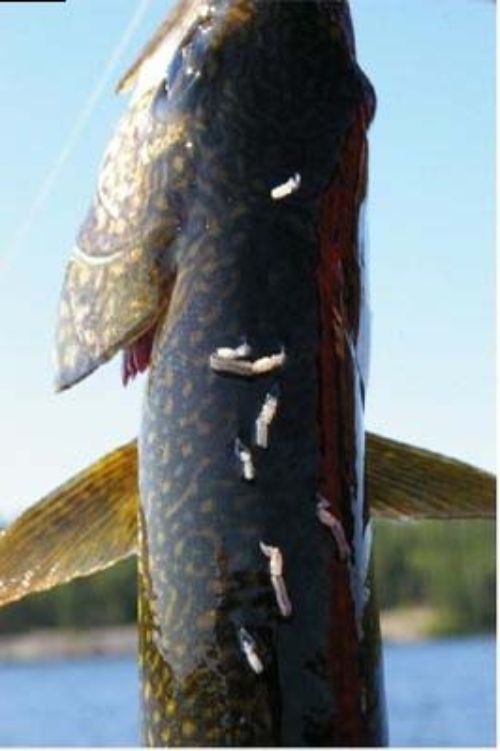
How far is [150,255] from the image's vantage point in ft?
9.78

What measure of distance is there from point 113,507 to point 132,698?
31555mm

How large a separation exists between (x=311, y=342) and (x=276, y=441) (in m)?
0.18

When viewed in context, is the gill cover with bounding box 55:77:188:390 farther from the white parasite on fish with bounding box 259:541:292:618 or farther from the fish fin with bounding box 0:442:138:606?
the white parasite on fish with bounding box 259:541:292:618

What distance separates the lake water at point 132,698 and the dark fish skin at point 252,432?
1208 centimetres

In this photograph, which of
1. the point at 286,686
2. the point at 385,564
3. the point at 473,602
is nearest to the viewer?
the point at 286,686

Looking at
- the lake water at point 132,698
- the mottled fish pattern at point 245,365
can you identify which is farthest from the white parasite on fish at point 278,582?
the lake water at point 132,698

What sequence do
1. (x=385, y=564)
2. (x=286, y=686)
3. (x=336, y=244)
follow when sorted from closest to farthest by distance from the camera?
(x=286, y=686)
(x=336, y=244)
(x=385, y=564)

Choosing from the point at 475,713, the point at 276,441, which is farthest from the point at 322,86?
the point at 475,713

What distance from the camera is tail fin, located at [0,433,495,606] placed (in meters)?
3.04

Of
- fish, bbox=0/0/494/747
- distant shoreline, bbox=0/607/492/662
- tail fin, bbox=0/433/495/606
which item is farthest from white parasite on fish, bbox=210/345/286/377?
distant shoreline, bbox=0/607/492/662

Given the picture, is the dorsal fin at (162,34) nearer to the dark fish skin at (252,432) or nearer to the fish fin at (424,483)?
the dark fish skin at (252,432)

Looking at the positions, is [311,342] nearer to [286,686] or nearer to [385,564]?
[286,686]

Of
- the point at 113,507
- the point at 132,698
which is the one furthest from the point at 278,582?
the point at 132,698

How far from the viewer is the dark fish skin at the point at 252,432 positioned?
9.51 ft
